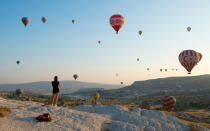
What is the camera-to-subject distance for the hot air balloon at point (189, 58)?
33938 millimetres

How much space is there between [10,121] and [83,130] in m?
2.95

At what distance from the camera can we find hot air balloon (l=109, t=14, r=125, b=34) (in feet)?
122

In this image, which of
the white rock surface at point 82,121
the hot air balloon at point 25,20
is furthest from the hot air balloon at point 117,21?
the white rock surface at point 82,121

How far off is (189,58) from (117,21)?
15.1 m

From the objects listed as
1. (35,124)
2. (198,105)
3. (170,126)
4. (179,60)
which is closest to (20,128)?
(35,124)

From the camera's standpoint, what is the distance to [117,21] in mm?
37219

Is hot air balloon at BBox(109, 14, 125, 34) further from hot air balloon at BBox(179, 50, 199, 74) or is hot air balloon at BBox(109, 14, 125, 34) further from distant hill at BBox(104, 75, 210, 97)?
distant hill at BBox(104, 75, 210, 97)

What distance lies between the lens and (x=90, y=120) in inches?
375

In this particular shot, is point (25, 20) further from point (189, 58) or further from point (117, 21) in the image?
point (189, 58)

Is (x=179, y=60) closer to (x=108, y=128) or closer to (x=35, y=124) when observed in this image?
(x=108, y=128)

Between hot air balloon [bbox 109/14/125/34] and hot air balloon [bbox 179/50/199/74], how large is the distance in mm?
12878

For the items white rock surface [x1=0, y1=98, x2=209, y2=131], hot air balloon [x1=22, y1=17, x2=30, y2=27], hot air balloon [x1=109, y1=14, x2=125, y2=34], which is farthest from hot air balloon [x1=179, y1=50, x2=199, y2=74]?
hot air balloon [x1=22, y1=17, x2=30, y2=27]

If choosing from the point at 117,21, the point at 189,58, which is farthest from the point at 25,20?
the point at 189,58

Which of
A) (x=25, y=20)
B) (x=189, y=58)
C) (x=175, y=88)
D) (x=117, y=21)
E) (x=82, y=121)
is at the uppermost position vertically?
(x=25, y=20)
